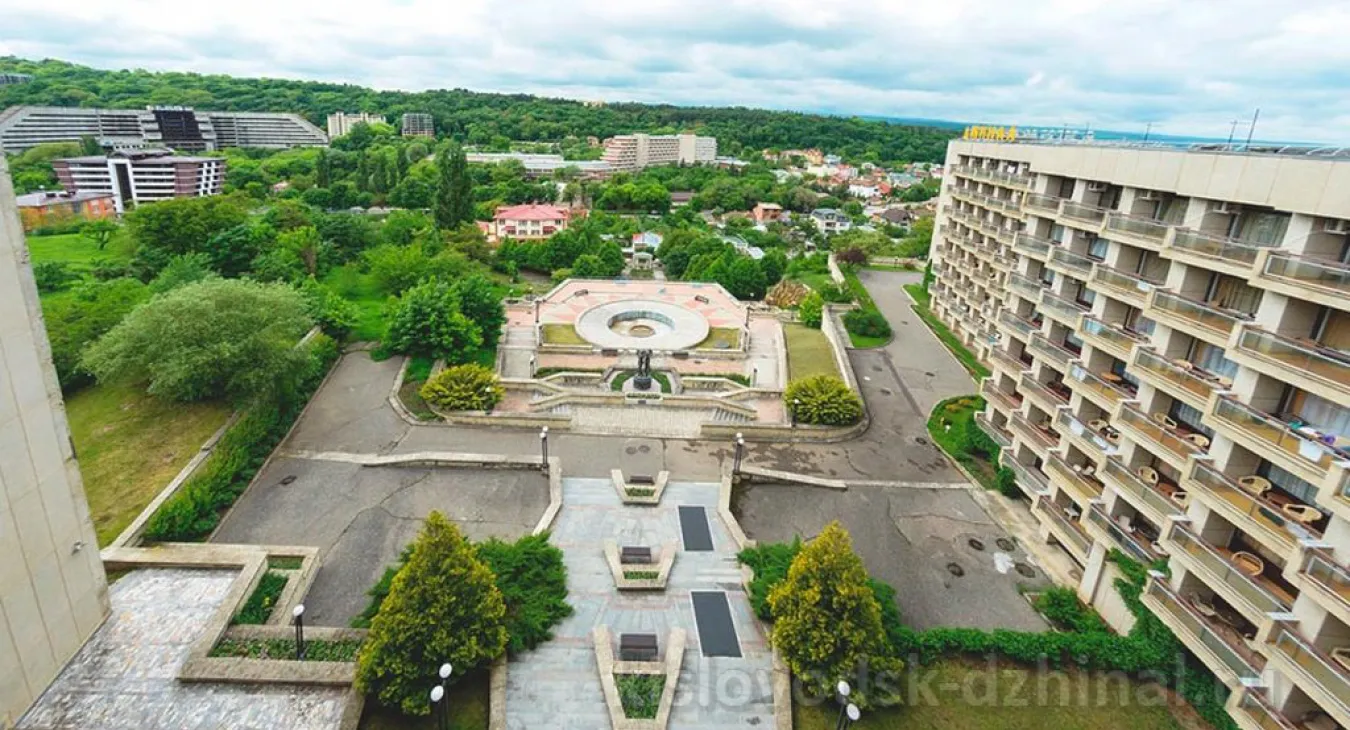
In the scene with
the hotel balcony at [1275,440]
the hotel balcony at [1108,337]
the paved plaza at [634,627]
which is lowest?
the paved plaza at [634,627]

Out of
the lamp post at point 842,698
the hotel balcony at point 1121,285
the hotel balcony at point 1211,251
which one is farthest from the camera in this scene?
the hotel balcony at point 1121,285

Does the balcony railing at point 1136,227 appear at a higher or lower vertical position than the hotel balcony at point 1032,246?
higher

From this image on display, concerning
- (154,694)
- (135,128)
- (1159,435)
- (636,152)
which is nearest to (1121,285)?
(1159,435)

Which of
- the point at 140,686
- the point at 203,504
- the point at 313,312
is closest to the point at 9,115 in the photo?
the point at 313,312

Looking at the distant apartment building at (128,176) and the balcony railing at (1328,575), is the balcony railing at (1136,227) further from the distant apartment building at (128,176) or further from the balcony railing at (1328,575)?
the distant apartment building at (128,176)

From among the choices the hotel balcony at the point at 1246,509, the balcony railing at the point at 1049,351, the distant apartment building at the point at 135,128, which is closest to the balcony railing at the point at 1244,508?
the hotel balcony at the point at 1246,509

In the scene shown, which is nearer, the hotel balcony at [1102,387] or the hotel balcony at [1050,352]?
the hotel balcony at [1102,387]

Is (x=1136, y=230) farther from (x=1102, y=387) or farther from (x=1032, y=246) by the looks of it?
(x=1032, y=246)

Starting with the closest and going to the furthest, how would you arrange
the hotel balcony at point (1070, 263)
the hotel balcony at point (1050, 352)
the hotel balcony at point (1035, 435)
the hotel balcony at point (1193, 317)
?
1. the hotel balcony at point (1193, 317)
2. the hotel balcony at point (1070, 263)
3. the hotel balcony at point (1050, 352)
4. the hotel balcony at point (1035, 435)

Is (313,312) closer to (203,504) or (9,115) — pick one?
(203,504)
